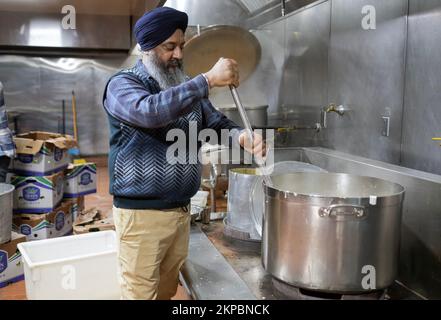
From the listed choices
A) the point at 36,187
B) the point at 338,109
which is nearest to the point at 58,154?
the point at 36,187

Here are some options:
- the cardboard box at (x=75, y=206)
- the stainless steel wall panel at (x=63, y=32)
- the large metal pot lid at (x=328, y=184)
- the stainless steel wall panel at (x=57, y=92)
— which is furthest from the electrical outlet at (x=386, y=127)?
the stainless steel wall panel at (x=57, y=92)

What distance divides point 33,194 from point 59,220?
1.14 feet

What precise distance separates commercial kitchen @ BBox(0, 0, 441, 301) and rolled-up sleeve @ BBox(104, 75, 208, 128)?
0.04 metres

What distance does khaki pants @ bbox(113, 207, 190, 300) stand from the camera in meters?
1.24

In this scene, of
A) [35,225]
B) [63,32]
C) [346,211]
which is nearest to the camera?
[346,211]

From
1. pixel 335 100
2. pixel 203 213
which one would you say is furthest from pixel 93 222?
pixel 335 100

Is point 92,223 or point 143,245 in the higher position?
point 143,245

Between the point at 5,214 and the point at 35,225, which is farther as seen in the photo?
the point at 35,225

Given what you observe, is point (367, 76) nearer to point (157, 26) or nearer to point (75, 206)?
point (157, 26)

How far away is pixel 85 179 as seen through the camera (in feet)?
12.4

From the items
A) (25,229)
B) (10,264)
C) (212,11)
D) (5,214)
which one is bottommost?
(10,264)

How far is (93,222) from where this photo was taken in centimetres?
310

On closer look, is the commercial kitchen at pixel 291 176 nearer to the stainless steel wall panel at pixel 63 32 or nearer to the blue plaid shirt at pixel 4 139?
the blue plaid shirt at pixel 4 139
